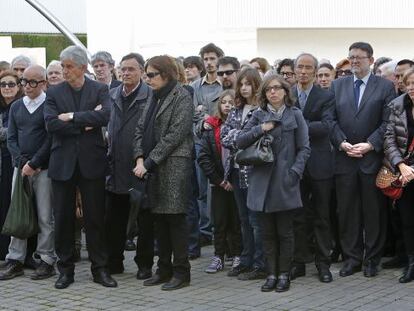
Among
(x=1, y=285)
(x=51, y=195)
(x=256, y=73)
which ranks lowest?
(x=1, y=285)

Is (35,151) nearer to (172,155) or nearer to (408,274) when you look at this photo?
(172,155)

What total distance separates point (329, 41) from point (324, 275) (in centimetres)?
1249

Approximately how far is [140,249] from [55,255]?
0.87m

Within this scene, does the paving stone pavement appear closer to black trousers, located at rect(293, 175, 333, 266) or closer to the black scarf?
black trousers, located at rect(293, 175, 333, 266)

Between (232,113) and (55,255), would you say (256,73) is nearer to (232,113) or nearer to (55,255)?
(232,113)

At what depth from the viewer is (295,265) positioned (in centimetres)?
771

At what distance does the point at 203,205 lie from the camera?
31.1 ft

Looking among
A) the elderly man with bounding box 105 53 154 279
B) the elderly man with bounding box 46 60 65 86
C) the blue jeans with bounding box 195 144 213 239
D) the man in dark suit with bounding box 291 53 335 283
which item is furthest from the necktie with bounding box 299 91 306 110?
the elderly man with bounding box 46 60 65 86

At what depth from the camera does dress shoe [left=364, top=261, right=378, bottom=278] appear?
762 centimetres

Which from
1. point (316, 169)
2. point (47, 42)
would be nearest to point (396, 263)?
point (316, 169)

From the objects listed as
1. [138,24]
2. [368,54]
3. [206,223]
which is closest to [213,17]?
[138,24]

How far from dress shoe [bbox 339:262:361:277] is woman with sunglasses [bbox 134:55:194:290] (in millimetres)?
1442

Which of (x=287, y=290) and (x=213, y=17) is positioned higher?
(x=213, y=17)

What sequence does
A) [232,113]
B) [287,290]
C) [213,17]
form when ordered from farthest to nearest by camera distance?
[213,17] → [232,113] → [287,290]
